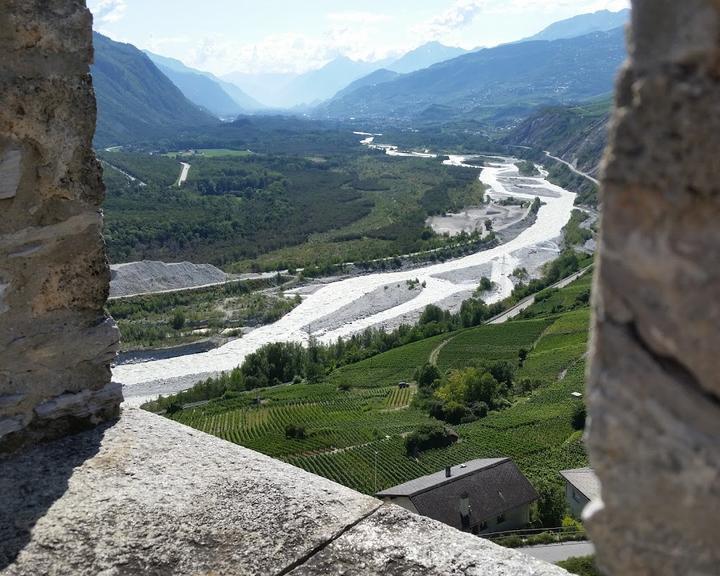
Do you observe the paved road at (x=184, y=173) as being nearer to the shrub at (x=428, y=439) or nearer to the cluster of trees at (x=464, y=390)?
the cluster of trees at (x=464, y=390)

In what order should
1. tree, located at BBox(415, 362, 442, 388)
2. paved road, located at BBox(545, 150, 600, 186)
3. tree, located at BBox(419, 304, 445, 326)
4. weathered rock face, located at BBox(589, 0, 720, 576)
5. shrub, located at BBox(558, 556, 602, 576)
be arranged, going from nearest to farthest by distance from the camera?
weathered rock face, located at BBox(589, 0, 720, 576), shrub, located at BBox(558, 556, 602, 576), tree, located at BBox(415, 362, 442, 388), tree, located at BBox(419, 304, 445, 326), paved road, located at BBox(545, 150, 600, 186)

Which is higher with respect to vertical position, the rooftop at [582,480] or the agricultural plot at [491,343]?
the rooftop at [582,480]

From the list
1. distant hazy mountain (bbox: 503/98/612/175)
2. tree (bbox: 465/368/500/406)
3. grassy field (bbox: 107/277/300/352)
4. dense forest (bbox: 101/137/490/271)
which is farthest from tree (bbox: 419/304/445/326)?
distant hazy mountain (bbox: 503/98/612/175)

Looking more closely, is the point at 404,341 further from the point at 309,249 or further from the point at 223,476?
the point at 223,476

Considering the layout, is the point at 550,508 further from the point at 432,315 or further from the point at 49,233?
the point at 432,315

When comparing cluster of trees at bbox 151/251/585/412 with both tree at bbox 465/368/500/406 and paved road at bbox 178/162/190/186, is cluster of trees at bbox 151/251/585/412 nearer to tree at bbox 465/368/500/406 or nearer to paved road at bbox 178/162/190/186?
tree at bbox 465/368/500/406

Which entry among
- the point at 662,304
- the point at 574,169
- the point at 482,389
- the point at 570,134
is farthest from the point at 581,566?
the point at 570,134

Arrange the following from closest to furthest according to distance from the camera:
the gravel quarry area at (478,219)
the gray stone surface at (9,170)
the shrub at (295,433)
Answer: the gray stone surface at (9,170)
the shrub at (295,433)
the gravel quarry area at (478,219)

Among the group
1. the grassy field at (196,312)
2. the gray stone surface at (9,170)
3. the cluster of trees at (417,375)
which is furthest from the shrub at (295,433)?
the gray stone surface at (9,170)
